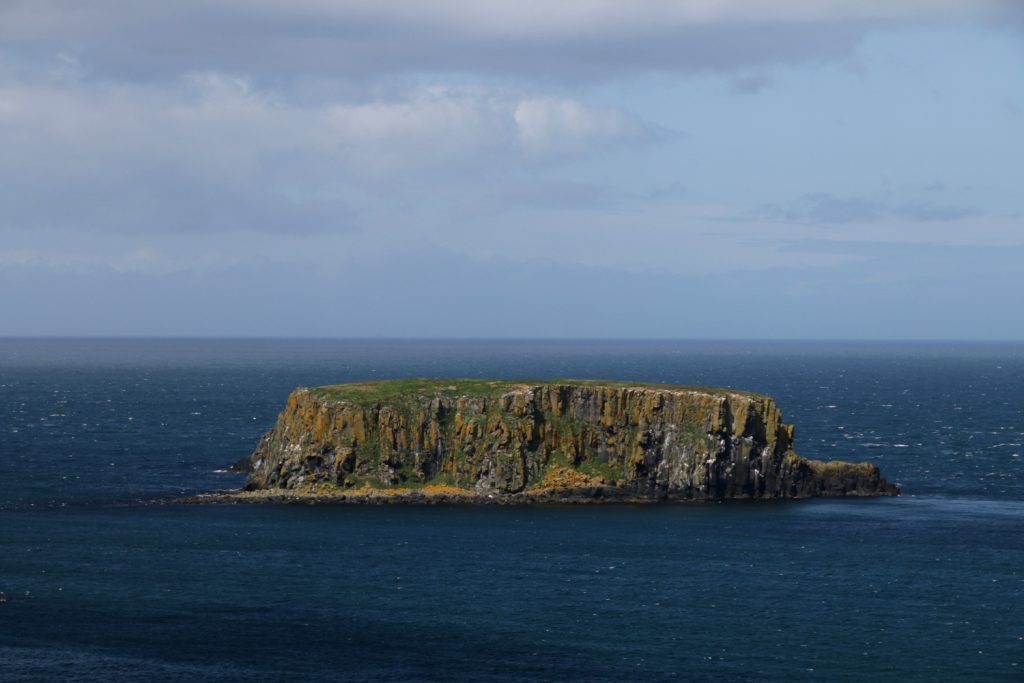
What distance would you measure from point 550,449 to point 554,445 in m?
0.57

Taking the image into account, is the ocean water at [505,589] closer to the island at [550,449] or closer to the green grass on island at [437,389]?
the island at [550,449]

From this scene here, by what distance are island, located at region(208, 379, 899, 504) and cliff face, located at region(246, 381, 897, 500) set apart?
0.10 meters

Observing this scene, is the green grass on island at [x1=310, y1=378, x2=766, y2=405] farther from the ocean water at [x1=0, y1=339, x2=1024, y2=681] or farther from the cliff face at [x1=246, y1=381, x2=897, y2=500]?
the ocean water at [x1=0, y1=339, x2=1024, y2=681]

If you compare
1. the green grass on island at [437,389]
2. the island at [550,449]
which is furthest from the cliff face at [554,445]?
the green grass on island at [437,389]

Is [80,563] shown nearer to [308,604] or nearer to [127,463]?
[308,604]

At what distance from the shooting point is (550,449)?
134375mm

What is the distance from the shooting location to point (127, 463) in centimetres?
15550

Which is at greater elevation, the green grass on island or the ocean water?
the green grass on island

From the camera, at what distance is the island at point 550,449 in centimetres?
13300

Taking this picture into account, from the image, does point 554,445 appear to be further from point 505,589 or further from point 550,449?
point 505,589

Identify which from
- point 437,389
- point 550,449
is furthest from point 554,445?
point 437,389

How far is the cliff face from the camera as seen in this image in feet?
438

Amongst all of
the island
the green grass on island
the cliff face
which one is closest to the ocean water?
the island

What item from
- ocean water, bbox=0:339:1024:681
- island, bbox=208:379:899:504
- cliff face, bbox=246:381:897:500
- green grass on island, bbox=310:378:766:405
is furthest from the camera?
green grass on island, bbox=310:378:766:405
